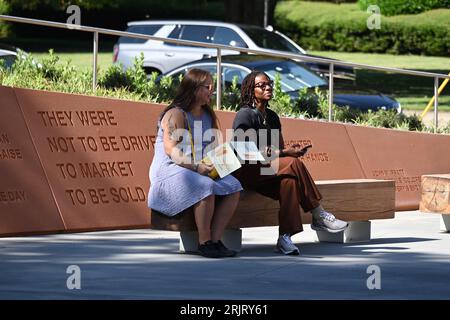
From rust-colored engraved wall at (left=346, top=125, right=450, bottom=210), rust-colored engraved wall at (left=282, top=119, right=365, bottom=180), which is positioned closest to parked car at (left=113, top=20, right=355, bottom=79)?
rust-colored engraved wall at (left=346, top=125, right=450, bottom=210)

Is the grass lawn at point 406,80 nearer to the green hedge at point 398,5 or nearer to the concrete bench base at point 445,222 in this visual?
the green hedge at point 398,5

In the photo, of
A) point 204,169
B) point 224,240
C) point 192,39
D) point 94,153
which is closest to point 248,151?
point 204,169

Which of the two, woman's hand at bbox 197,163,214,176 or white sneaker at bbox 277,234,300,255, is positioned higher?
woman's hand at bbox 197,163,214,176

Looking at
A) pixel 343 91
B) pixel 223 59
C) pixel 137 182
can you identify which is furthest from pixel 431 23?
pixel 137 182

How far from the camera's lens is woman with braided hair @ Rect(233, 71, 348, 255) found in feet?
31.2

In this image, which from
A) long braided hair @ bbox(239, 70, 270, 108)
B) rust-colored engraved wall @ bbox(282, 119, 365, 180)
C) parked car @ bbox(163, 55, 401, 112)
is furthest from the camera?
parked car @ bbox(163, 55, 401, 112)

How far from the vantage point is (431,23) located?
40.6 meters

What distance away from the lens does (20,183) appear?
33.6ft

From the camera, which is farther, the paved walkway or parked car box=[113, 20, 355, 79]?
parked car box=[113, 20, 355, 79]

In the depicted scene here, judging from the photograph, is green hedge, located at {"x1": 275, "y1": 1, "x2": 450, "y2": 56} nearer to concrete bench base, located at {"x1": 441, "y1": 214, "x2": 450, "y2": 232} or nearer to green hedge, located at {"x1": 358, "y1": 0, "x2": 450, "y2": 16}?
green hedge, located at {"x1": 358, "y1": 0, "x2": 450, "y2": 16}

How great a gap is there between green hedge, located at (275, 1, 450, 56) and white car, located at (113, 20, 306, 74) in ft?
47.0
